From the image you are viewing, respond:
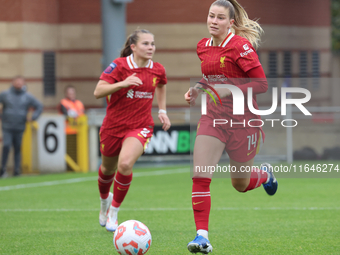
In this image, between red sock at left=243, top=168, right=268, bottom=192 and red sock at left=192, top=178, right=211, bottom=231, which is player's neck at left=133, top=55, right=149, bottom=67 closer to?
red sock at left=243, top=168, right=268, bottom=192

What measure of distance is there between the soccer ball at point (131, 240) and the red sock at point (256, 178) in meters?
1.25

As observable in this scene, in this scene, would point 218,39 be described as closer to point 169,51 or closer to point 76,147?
point 76,147

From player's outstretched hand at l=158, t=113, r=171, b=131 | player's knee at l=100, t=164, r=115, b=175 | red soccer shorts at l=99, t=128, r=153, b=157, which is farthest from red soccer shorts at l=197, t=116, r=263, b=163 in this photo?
player's knee at l=100, t=164, r=115, b=175

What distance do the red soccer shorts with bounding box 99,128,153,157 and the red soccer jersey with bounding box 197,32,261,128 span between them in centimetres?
127

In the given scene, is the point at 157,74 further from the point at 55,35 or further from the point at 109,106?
the point at 55,35

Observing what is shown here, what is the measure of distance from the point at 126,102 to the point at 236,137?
5.36 ft

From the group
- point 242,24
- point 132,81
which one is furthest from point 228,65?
point 132,81

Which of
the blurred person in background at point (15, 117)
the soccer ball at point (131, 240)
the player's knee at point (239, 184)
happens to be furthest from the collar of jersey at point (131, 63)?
the blurred person in background at point (15, 117)

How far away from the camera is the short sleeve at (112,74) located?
20.9ft

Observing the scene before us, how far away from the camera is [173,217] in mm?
7488

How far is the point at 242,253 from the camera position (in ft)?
17.4

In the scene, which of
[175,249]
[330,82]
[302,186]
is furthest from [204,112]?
[330,82]

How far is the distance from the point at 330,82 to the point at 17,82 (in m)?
13.1

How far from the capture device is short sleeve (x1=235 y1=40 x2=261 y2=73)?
16.7 feet
